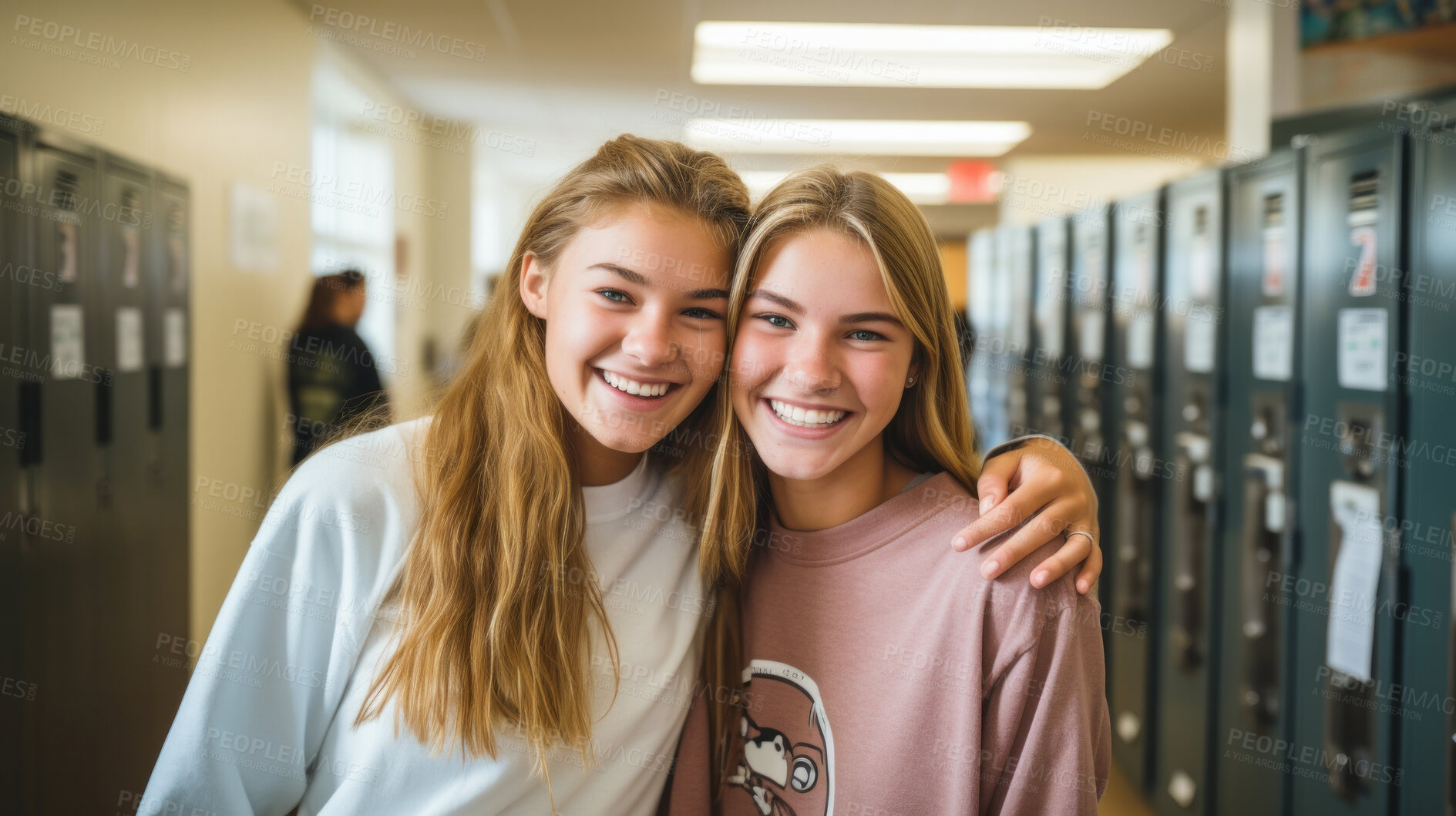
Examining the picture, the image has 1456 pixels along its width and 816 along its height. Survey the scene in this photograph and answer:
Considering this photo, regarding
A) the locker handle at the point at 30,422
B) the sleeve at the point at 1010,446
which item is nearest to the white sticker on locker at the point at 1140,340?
the sleeve at the point at 1010,446

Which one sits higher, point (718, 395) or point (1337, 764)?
point (718, 395)

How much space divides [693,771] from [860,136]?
23.4 ft

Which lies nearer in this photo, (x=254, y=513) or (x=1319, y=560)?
(x=1319, y=560)

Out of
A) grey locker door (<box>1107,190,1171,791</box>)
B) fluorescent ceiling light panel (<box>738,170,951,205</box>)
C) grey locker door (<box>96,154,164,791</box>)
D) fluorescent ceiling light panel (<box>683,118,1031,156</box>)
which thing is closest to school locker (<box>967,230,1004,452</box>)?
fluorescent ceiling light panel (<box>683,118,1031,156</box>)

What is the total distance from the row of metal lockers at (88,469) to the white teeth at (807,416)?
2093 millimetres

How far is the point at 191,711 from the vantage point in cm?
118

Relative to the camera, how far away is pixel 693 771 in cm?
134

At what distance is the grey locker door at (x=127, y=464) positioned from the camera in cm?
281

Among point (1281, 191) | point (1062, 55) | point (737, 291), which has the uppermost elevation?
point (1062, 55)

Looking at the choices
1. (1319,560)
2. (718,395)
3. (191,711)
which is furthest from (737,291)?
(1319,560)

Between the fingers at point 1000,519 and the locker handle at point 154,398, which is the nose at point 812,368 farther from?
the locker handle at point 154,398

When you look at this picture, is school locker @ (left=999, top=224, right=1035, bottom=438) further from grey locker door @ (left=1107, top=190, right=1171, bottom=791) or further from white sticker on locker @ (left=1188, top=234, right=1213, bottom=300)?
white sticker on locker @ (left=1188, top=234, right=1213, bottom=300)

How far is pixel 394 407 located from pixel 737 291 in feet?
2.32

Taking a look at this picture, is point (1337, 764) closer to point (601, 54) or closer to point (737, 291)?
point (737, 291)
